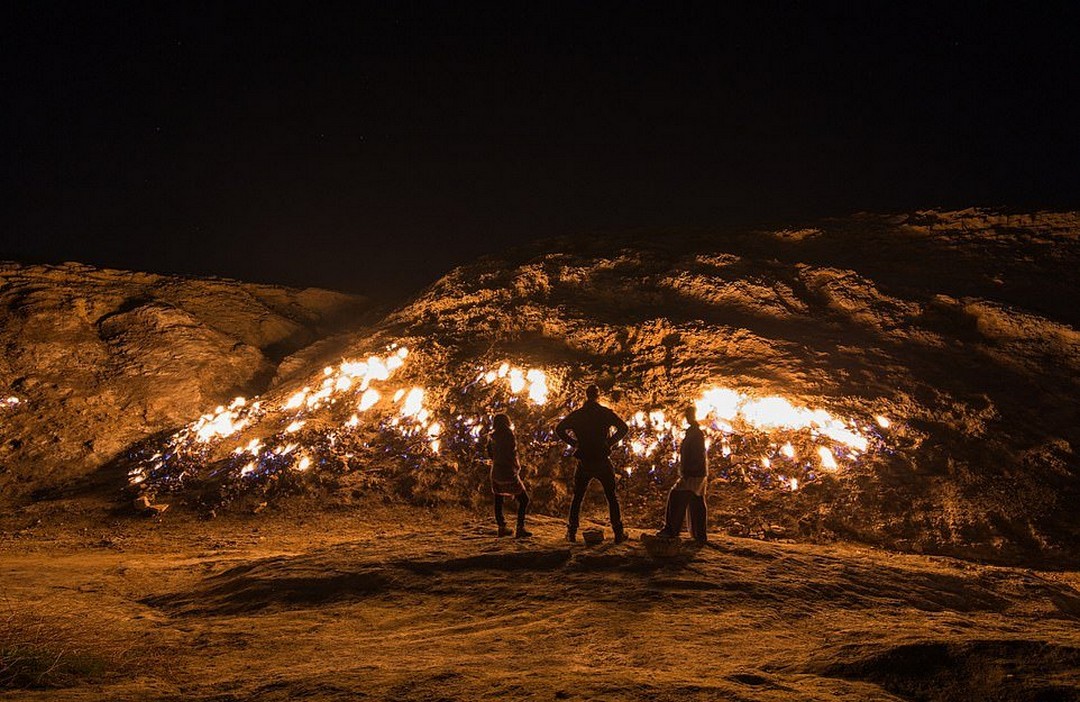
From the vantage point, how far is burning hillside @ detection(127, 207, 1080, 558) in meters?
9.10

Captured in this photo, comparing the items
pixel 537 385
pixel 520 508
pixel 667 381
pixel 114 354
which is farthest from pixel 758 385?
pixel 114 354

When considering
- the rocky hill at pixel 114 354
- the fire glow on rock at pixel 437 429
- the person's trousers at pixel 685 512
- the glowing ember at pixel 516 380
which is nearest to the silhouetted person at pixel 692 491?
the person's trousers at pixel 685 512

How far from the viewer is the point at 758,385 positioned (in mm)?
11250

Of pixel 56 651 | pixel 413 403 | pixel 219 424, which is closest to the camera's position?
pixel 56 651

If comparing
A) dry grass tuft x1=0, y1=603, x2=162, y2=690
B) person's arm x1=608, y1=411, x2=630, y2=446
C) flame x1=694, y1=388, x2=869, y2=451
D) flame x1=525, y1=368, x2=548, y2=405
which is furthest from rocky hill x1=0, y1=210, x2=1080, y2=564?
dry grass tuft x1=0, y1=603, x2=162, y2=690

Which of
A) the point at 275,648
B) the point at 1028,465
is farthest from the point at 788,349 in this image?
the point at 275,648

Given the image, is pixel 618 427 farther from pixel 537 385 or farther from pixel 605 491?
pixel 537 385

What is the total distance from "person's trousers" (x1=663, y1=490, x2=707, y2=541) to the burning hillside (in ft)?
6.99

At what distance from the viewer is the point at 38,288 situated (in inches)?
682

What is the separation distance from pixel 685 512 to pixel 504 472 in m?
2.32

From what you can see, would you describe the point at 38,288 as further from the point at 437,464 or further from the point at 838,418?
the point at 838,418

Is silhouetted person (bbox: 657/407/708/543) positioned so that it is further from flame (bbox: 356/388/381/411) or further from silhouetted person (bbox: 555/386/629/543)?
flame (bbox: 356/388/381/411)

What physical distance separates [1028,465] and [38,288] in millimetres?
22973

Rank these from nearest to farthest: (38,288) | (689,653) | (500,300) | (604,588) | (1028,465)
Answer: (689,653) < (604,588) < (1028,465) < (500,300) < (38,288)
